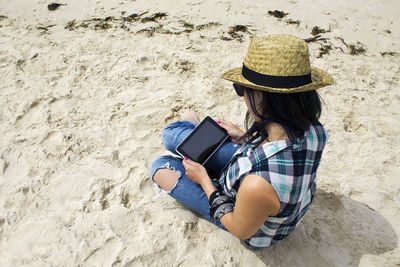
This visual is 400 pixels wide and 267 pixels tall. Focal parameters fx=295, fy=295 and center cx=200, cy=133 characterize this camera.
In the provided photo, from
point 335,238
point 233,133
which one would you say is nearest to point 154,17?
point 233,133

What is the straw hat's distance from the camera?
109 centimetres

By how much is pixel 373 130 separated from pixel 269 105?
170cm

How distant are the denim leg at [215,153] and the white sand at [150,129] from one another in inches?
12.1

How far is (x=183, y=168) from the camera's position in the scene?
1.73 m

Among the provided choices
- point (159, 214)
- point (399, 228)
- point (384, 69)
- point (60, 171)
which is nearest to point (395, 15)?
point (384, 69)

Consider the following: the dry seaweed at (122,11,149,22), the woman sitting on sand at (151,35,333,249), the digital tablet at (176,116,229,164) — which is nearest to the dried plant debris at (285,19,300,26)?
the dry seaweed at (122,11,149,22)

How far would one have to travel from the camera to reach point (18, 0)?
442 cm

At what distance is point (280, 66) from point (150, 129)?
1545 mm

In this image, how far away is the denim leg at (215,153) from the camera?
1.83m

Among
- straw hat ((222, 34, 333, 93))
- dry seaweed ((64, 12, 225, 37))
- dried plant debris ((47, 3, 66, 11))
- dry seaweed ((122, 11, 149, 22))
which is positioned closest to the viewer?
straw hat ((222, 34, 333, 93))

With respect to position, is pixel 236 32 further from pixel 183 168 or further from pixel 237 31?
pixel 183 168

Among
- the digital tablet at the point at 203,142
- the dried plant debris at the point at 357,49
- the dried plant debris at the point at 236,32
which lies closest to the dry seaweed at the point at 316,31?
the dried plant debris at the point at 357,49

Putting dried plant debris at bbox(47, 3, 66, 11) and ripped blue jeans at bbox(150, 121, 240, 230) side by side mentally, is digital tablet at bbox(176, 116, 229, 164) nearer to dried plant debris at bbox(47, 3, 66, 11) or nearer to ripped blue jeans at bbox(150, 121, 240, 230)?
ripped blue jeans at bbox(150, 121, 240, 230)

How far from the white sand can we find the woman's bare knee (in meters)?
0.21
